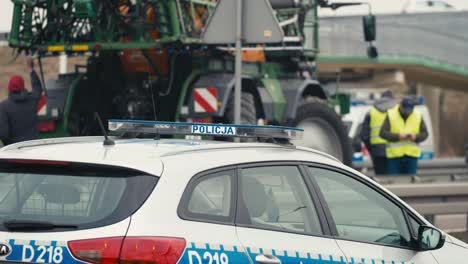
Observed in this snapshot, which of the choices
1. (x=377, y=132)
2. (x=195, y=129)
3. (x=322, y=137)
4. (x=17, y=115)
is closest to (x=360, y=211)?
(x=195, y=129)

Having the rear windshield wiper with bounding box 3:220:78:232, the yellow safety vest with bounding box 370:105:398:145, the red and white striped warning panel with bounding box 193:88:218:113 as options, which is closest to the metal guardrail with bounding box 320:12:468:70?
the yellow safety vest with bounding box 370:105:398:145

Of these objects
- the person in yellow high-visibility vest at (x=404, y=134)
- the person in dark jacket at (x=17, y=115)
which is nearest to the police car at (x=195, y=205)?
the person in dark jacket at (x=17, y=115)

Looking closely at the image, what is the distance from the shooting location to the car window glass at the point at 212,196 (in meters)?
5.29

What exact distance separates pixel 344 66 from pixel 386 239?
2871cm

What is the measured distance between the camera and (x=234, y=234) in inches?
211

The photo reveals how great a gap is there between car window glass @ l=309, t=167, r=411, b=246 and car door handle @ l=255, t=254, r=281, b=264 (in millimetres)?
665

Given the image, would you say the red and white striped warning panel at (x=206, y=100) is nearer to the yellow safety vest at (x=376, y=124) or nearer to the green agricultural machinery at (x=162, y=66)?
the green agricultural machinery at (x=162, y=66)

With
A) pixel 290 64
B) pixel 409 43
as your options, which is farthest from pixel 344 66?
pixel 290 64

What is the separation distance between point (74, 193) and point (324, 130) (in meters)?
10.5

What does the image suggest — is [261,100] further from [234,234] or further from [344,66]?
[344,66]

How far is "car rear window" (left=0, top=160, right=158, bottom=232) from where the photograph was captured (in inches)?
200

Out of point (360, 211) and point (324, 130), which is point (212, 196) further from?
point (324, 130)

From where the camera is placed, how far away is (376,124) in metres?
16.5

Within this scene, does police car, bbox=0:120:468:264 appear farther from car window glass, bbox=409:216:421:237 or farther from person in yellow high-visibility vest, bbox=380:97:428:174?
person in yellow high-visibility vest, bbox=380:97:428:174
